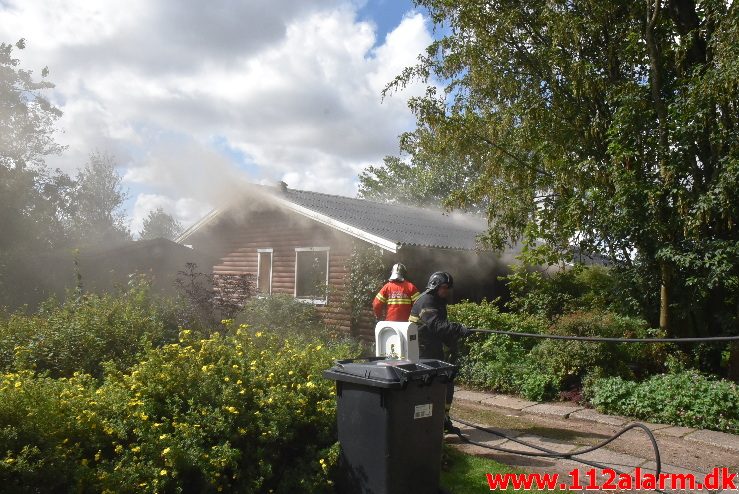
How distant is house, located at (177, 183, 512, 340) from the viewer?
13.1 meters

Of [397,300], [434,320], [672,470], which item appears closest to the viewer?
[672,470]

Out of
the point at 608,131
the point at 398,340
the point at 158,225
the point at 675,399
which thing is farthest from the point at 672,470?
the point at 158,225

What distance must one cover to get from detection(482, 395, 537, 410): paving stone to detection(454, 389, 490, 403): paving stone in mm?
100

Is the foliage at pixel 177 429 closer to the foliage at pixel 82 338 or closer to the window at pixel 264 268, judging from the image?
the foliage at pixel 82 338

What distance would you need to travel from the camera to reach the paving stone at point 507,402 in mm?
8352

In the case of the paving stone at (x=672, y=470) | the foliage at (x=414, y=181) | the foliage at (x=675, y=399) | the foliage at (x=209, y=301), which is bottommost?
the paving stone at (x=672, y=470)

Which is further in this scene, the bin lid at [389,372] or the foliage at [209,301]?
the foliage at [209,301]

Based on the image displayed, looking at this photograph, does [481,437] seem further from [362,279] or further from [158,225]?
[158,225]

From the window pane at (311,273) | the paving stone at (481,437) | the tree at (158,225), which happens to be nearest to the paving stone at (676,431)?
the paving stone at (481,437)

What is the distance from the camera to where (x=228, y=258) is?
58.3ft

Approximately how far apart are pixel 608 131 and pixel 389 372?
6.72 metres

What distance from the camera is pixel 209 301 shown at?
1096cm

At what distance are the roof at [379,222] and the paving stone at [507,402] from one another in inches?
151

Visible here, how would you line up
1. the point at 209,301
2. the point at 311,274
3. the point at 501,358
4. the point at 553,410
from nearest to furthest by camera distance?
the point at 553,410
the point at 501,358
the point at 209,301
the point at 311,274
